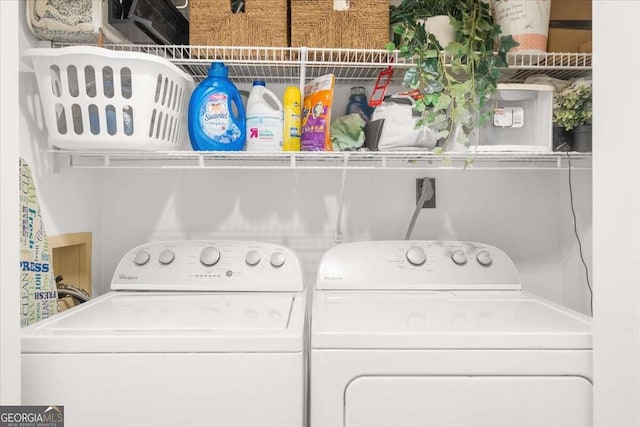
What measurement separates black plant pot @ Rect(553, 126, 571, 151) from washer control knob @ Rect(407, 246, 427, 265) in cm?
57

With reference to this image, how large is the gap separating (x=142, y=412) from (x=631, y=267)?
1097mm

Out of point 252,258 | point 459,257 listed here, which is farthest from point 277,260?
point 459,257

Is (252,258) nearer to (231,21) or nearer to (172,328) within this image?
(172,328)

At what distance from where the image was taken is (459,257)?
1761mm

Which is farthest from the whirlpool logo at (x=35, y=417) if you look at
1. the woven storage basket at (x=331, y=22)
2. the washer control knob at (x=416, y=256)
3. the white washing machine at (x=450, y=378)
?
the woven storage basket at (x=331, y=22)

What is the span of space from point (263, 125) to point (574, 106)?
40.6 inches

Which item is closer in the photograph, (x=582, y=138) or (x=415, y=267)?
(x=582, y=138)

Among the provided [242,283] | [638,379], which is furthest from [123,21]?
[638,379]

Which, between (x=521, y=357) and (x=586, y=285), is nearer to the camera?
(x=521, y=357)

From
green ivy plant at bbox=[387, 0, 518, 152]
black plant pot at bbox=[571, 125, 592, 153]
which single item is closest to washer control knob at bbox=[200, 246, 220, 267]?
green ivy plant at bbox=[387, 0, 518, 152]

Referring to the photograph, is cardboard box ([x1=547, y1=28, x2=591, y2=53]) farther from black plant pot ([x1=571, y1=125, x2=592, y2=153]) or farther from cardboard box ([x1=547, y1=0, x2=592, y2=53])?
black plant pot ([x1=571, y1=125, x2=592, y2=153])

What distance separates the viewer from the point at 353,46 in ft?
5.41

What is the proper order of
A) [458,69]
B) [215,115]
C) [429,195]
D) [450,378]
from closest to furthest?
[450,378] < [458,69] < [215,115] < [429,195]

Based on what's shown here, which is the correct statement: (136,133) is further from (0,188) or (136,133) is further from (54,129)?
(0,188)
